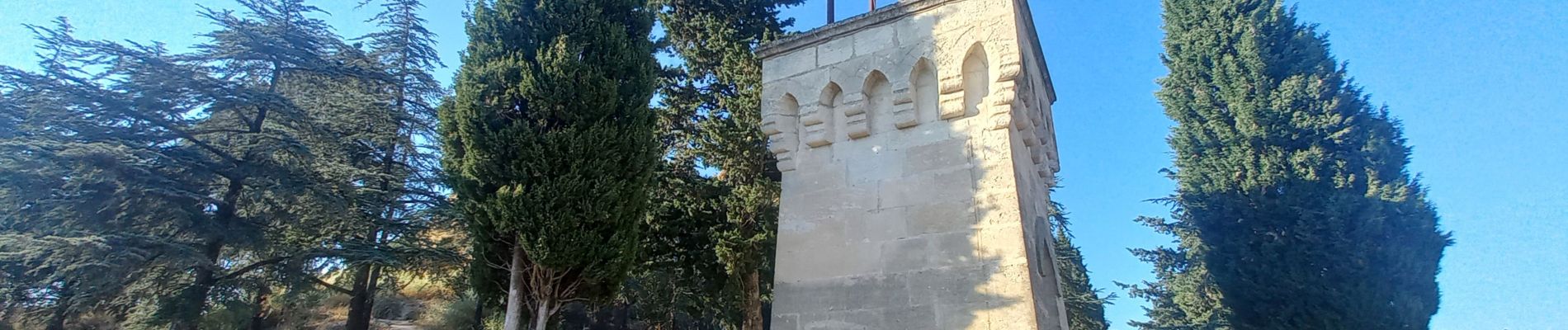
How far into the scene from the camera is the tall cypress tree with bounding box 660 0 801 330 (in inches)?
397

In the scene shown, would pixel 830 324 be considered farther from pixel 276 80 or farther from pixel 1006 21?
pixel 276 80

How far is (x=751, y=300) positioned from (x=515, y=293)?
4.50 m

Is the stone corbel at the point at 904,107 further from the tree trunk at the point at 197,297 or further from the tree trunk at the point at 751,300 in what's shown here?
the tree trunk at the point at 197,297

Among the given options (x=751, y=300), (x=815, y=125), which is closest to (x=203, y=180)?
(x=751, y=300)

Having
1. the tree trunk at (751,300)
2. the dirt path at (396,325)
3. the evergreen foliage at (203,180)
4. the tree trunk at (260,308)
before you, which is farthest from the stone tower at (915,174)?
the dirt path at (396,325)

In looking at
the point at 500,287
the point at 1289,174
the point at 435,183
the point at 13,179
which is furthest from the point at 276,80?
the point at 1289,174

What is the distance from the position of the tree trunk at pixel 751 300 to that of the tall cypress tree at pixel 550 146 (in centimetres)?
354

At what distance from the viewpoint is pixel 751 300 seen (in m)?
10.3

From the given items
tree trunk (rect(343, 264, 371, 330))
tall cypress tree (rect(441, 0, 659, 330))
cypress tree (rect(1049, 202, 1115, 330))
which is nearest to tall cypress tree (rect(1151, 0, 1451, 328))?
cypress tree (rect(1049, 202, 1115, 330))

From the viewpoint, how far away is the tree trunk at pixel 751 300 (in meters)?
10.2

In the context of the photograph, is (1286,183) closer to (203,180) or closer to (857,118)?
(857,118)

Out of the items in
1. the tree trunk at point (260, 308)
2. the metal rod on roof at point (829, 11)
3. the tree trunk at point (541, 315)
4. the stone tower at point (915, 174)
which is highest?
the metal rod on roof at point (829, 11)

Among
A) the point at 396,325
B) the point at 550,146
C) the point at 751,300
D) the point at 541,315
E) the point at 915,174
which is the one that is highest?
the point at 550,146

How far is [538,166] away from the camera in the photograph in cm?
634
